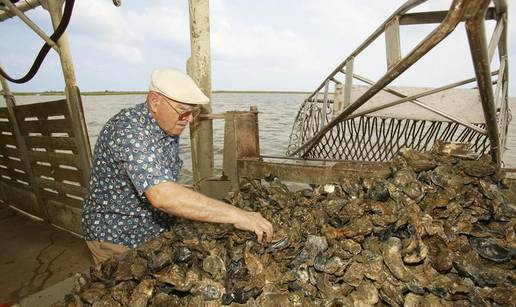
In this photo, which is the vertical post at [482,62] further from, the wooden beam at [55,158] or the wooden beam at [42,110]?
the wooden beam at [55,158]

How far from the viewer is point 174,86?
1.79 metres

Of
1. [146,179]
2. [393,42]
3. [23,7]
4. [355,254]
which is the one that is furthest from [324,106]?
[23,7]

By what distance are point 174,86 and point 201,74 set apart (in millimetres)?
1988

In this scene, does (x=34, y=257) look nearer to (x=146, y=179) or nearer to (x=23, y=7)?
(x=23, y=7)

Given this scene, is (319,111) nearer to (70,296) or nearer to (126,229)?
(126,229)

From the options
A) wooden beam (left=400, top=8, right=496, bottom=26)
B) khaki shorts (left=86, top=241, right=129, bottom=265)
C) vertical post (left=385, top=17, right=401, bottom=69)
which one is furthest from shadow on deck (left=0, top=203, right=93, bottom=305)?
wooden beam (left=400, top=8, right=496, bottom=26)

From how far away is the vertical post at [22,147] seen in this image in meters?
4.48

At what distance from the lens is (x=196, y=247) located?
175 centimetres

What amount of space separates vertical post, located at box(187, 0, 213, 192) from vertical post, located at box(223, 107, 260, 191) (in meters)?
0.52

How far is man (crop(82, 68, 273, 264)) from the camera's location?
173 cm

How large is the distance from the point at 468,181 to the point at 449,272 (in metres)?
0.79

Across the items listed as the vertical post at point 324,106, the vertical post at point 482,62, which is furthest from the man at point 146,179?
the vertical post at point 324,106

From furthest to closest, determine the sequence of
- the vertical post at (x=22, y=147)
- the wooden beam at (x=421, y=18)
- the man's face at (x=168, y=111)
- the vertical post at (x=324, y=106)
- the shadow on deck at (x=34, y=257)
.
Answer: the vertical post at (x=324, y=106) → the vertical post at (x=22, y=147) → the shadow on deck at (x=34, y=257) → the wooden beam at (x=421, y=18) → the man's face at (x=168, y=111)

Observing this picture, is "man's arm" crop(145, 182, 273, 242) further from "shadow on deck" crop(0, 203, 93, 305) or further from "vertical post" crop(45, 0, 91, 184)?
"shadow on deck" crop(0, 203, 93, 305)
